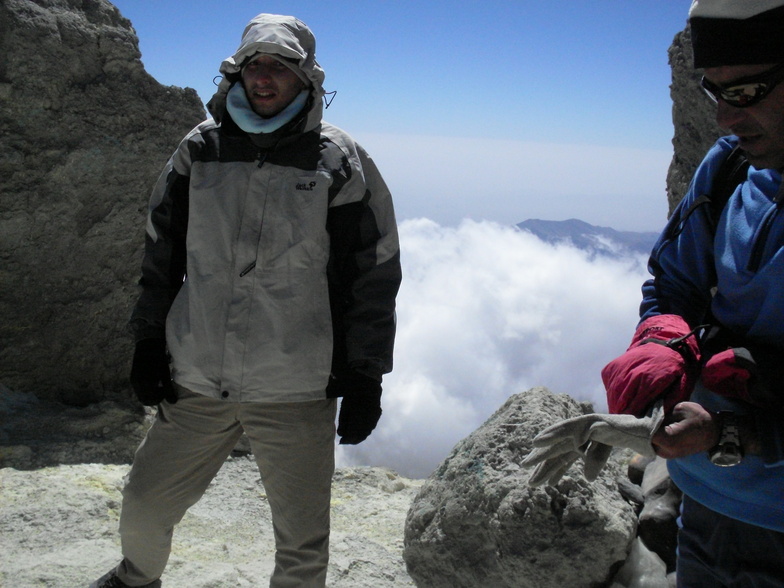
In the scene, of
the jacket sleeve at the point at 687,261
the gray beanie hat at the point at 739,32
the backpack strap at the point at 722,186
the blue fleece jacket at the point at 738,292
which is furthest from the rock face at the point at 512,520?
the gray beanie hat at the point at 739,32

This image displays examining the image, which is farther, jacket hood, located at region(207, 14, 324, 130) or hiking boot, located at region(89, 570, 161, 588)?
hiking boot, located at region(89, 570, 161, 588)

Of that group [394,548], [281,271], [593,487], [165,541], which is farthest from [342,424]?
[394,548]

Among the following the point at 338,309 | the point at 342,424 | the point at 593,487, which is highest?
the point at 338,309

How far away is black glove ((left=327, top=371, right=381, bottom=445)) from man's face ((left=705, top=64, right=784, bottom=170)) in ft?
5.42

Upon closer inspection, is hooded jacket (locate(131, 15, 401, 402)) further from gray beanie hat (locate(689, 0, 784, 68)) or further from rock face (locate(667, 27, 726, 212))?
rock face (locate(667, 27, 726, 212))

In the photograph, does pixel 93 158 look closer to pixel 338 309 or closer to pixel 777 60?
pixel 338 309

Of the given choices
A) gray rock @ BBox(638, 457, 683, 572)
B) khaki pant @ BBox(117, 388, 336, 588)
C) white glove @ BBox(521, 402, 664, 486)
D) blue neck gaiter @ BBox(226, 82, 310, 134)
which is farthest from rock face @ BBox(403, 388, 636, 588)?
blue neck gaiter @ BBox(226, 82, 310, 134)

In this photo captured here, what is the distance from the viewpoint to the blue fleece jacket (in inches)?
63.5

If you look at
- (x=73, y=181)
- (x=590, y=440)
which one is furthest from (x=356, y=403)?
(x=73, y=181)

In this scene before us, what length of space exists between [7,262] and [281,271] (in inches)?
139

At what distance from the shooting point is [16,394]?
5402 mm

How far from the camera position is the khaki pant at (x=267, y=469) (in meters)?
2.82

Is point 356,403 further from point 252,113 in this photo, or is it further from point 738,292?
point 738,292

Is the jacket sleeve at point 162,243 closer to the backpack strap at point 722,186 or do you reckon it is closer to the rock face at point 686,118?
the backpack strap at point 722,186
